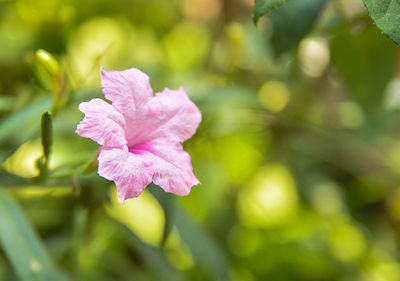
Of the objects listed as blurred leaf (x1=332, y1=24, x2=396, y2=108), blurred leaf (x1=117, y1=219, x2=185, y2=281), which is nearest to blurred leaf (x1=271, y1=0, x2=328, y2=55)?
blurred leaf (x1=332, y1=24, x2=396, y2=108)

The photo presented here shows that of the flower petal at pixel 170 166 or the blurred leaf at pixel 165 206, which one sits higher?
the flower petal at pixel 170 166

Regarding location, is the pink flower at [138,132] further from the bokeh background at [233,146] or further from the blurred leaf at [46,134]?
the bokeh background at [233,146]

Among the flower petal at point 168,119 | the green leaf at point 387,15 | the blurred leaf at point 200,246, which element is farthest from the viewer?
the blurred leaf at point 200,246

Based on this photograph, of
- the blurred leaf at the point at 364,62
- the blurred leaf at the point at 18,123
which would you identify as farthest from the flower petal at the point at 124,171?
the blurred leaf at the point at 364,62

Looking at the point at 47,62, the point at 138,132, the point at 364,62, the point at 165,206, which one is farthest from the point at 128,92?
the point at 364,62

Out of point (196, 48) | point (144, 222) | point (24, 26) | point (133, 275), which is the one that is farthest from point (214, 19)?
point (133, 275)

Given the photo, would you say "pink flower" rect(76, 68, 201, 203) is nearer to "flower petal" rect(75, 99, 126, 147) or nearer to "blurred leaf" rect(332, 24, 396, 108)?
"flower petal" rect(75, 99, 126, 147)

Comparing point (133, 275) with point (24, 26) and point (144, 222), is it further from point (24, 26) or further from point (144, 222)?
point (24, 26)
